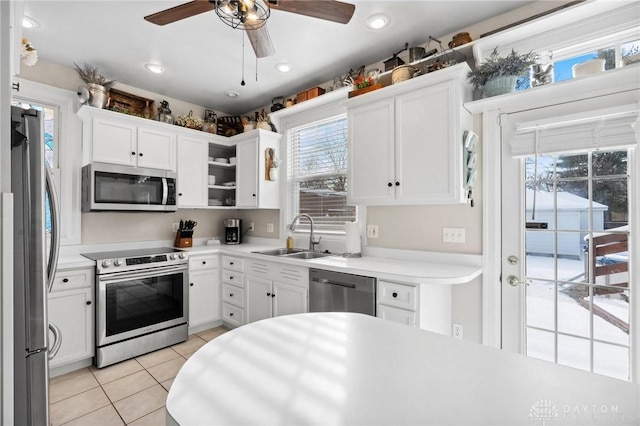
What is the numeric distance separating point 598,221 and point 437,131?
109 centimetres

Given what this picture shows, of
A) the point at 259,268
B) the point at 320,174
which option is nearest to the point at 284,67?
the point at 320,174

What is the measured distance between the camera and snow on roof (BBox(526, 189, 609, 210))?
6.15 feet

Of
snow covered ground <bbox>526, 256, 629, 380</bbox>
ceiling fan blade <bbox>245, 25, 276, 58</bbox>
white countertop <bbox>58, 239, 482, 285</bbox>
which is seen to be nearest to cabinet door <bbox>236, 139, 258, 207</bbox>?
white countertop <bbox>58, 239, 482, 285</bbox>

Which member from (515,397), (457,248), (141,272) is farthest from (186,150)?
(515,397)

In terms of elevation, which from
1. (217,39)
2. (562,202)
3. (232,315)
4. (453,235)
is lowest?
(232,315)

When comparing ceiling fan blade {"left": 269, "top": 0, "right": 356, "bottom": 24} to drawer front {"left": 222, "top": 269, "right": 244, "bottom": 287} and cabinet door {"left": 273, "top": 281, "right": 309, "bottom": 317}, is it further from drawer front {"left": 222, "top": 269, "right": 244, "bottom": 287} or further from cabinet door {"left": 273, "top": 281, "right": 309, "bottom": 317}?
drawer front {"left": 222, "top": 269, "right": 244, "bottom": 287}

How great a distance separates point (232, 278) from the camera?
334 centimetres

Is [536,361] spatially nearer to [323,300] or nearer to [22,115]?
[323,300]

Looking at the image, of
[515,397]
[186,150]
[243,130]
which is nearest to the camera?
[515,397]

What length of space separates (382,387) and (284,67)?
9.65ft

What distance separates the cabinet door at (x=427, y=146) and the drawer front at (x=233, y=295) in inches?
76.4

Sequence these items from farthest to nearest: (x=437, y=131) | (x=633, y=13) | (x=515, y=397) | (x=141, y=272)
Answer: (x=141, y=272)
(x=437, y=131)
(x=633, y=13)
(x=515, y=397)

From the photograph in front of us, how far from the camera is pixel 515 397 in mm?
668

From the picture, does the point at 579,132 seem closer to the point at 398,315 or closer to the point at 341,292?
the point at 398,315
